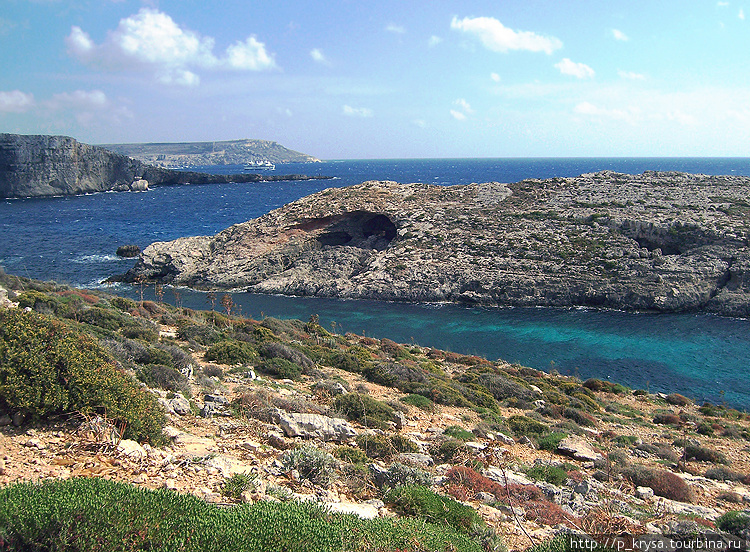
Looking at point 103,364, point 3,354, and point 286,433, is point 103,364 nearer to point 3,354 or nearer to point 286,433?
point 3,354

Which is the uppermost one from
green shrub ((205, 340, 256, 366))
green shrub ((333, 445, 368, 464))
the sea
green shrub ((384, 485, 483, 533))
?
green shrub ((384, 485, 483, 533))

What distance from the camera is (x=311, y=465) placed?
7.48 m

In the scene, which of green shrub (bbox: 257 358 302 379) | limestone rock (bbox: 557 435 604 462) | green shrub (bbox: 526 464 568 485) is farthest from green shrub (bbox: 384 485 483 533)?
green shrub (bbox: 257 358 302 379)

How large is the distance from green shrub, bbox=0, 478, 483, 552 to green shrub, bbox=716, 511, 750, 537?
4.92m

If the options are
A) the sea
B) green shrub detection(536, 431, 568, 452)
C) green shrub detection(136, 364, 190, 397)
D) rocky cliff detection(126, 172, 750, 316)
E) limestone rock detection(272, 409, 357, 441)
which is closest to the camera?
limestone rock detection(272, 409, 357, 441)

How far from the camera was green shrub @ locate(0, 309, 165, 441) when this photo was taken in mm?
6824

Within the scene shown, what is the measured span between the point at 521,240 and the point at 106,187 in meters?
132

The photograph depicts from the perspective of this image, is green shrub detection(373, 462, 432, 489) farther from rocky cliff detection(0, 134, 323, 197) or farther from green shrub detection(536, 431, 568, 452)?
rocky cliff detection(0, 134, 323, 197)

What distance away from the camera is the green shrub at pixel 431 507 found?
6488mm

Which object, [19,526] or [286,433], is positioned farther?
[286,433]

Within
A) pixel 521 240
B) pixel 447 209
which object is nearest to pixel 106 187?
pixel 447 209

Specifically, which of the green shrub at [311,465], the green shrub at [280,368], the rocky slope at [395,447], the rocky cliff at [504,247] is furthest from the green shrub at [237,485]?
the rocky cliff at [504,247]

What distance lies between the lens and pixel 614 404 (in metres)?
19.9

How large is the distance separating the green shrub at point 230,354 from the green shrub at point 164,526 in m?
10.0
